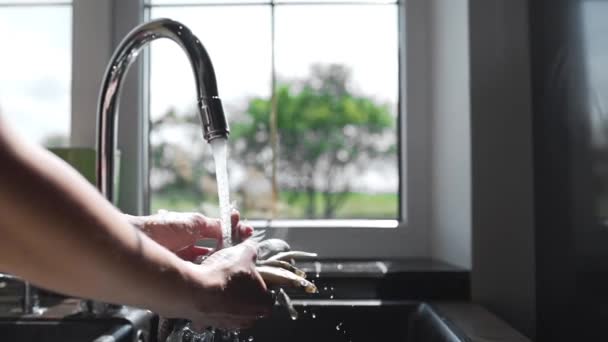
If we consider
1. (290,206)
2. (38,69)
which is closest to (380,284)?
(290,206)

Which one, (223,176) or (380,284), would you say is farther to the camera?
(380,284)

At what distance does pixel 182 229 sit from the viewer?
76 cm

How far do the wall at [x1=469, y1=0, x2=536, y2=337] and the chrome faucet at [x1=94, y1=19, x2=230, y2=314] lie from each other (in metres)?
0.53

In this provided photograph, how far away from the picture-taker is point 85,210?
1.10ft

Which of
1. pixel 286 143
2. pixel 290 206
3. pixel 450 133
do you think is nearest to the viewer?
pixel 450 133

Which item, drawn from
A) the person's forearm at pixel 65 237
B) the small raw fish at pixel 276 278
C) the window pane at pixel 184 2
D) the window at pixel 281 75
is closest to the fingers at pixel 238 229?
the small raw fish at pixel 276 278

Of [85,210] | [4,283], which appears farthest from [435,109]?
[85,210]

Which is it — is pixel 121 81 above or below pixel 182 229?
above

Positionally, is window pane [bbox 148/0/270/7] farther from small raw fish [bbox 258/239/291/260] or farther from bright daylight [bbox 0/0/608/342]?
small raw fish [bbox 258/239/291/260]

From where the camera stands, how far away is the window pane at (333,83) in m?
1.33

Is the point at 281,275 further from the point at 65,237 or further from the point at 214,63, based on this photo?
the point at 214,63

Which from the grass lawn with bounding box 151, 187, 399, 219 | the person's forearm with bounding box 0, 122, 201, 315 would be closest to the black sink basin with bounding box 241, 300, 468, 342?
the grass lawn with bounding box 151, 187, 399, 219

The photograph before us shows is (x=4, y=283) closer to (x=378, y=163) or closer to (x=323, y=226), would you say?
(x=323, y=226)

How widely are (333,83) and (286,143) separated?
0.19 metres
